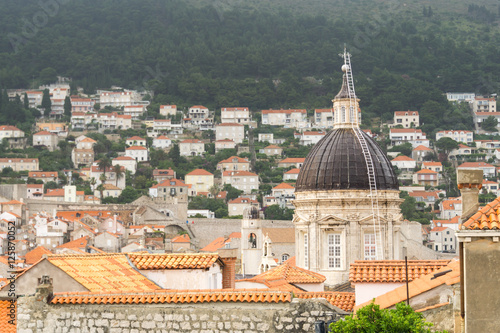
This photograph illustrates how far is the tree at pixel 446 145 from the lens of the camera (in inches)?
7117

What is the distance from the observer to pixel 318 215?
3862 centimetres

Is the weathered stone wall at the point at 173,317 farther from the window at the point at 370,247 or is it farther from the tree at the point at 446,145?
the tree at the point at 446,145

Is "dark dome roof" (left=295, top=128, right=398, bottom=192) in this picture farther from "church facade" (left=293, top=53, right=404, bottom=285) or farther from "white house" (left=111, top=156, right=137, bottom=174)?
"white house" (left=111, top=156, right=137, bottom=174)

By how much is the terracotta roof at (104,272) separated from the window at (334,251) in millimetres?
22366

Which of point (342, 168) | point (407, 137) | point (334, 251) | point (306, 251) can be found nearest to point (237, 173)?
point (407, 137)

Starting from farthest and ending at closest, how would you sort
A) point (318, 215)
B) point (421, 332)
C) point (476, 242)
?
point (318, 215)
point (421, 332)
point (476, 242)

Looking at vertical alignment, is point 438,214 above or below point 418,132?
below

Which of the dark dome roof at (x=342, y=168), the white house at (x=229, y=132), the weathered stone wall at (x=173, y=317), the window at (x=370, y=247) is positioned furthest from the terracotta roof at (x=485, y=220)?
the white house at (x=229, y=132)

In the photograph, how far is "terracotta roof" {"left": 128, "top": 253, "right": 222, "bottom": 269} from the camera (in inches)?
622

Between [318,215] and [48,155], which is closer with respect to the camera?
[318,215]

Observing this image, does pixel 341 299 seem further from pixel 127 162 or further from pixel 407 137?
pixel 407 137

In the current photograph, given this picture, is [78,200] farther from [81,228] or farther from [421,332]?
[421,332]

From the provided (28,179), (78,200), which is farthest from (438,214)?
(28,179)

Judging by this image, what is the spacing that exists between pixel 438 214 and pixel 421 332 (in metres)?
132
